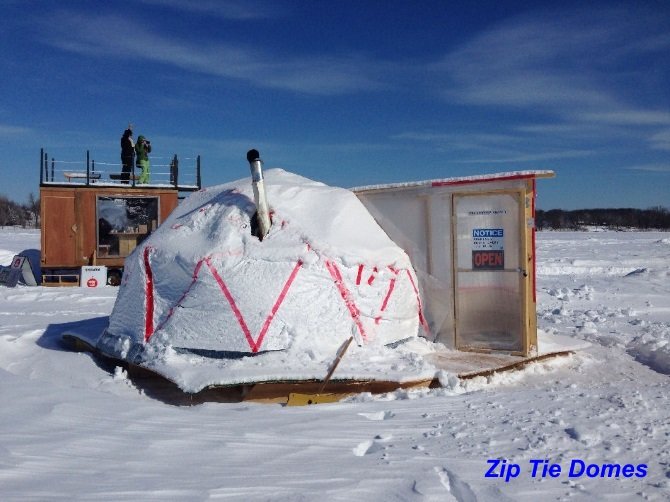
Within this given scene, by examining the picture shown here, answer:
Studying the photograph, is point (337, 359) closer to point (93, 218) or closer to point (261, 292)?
point (261, 292)

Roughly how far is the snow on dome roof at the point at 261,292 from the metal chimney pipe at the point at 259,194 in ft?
0.34

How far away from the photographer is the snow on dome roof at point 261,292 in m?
5.79

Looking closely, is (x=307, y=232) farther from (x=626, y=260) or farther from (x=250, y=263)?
(x=626, y=260)

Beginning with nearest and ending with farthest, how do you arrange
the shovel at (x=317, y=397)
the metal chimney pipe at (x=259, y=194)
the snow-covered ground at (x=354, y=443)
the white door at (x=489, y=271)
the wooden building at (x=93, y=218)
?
1. the snow-covered ground at (x=354, y=443)
2. the shovel at (x=317, y=397)
3. the metal chimney pipe at (x=259, y=194)
4. the white door at (x=489, y=271)
5. the wooden building at (x=93, y=218)

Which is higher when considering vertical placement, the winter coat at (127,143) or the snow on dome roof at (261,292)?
the winter coat at (127,143)

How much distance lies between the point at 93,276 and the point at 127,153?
10.7 feet

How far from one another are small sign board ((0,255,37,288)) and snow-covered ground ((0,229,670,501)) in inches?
371

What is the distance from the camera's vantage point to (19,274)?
48.0 ft

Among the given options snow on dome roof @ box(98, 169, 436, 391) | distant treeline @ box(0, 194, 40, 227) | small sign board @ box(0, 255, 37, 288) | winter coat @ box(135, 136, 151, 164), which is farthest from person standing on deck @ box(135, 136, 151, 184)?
distant treeline @ box(0, 194, 40, 227)

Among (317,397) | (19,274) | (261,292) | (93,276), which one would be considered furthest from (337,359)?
(19,274)

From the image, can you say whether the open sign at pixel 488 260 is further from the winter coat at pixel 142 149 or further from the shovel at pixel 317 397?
the winter coat at pixel 142 149

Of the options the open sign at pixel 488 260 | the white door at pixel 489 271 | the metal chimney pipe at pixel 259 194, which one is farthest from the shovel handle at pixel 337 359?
the open sign at pixel 488 260

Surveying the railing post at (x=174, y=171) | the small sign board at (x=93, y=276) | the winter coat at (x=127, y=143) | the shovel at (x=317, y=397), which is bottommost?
the shovel at (x=317, y=397)

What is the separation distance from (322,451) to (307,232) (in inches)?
123
